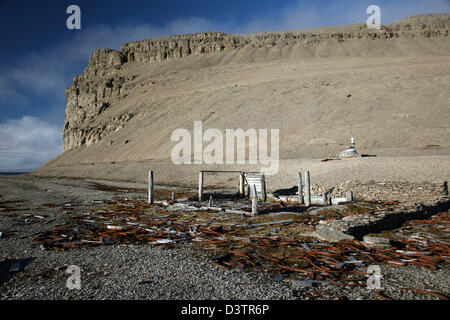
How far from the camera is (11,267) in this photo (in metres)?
5.09

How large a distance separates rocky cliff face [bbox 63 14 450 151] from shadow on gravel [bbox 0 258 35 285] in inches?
2353

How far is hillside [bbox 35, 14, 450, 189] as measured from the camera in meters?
31.1

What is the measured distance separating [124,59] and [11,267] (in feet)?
311

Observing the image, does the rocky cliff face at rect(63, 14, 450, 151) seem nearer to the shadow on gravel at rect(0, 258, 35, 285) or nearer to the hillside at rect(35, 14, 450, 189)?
the hillside at rect(35, 14, 450, 189)

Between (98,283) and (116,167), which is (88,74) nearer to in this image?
(116,167)

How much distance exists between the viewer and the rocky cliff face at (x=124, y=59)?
231 ft

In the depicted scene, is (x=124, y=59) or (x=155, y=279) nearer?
(x=155, y=279)

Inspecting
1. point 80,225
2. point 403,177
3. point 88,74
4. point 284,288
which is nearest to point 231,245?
point 284,288

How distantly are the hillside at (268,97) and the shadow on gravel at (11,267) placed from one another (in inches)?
766

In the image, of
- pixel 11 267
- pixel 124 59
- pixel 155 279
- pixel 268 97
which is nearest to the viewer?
pixel 155 279

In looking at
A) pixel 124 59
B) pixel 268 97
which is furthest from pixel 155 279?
pixel 124 59

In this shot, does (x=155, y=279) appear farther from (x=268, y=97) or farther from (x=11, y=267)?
(x=268, y=97)

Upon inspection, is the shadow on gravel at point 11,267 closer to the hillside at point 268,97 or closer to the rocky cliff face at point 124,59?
the hillside at point 268,97
